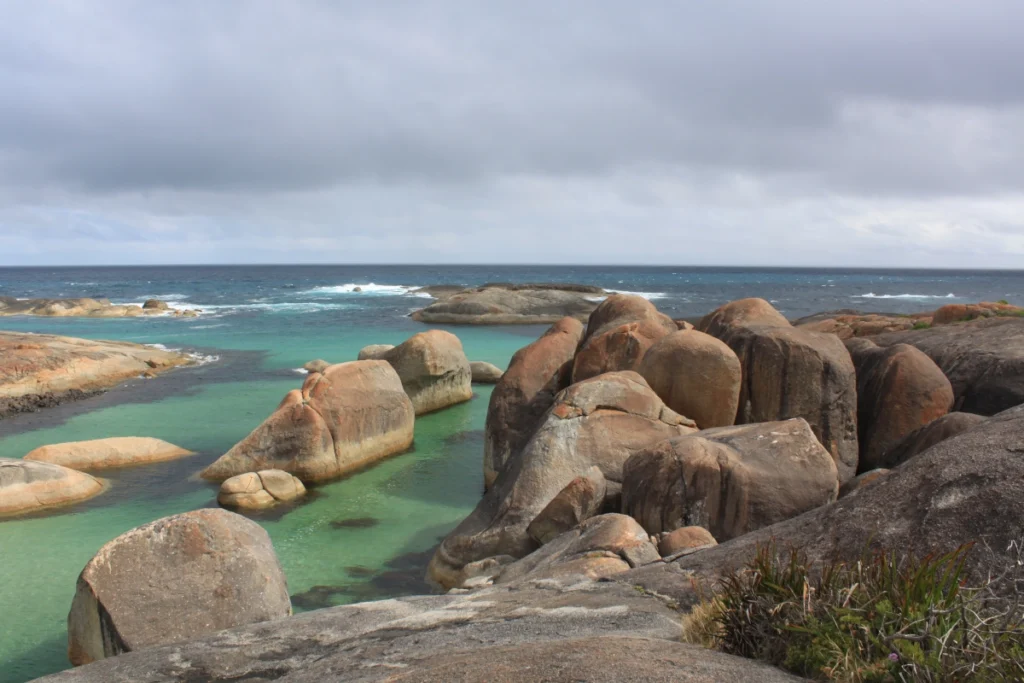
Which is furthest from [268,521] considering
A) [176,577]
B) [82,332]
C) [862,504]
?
[82,332]

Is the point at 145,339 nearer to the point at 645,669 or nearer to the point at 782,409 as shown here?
the point at 782,409

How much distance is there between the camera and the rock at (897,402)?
12.9m

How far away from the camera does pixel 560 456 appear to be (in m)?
11.5

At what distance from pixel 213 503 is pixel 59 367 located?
15409 millimetres

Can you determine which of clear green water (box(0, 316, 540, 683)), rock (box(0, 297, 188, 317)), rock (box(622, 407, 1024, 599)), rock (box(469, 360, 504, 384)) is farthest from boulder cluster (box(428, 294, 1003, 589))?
rock (box(0, 297, 188, 317))

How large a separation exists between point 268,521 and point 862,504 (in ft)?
35.8

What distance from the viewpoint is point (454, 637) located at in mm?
5188

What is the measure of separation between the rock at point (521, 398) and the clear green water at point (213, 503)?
104 centimetres

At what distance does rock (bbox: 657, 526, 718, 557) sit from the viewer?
8.35m

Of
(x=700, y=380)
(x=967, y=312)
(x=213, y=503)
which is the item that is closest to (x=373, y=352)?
(x=213, y=503)

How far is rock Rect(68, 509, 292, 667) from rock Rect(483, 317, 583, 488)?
7.60 m

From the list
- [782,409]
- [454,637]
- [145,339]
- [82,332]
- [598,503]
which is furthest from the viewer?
[82,332]

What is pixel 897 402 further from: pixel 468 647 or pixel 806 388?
pixel 468 647

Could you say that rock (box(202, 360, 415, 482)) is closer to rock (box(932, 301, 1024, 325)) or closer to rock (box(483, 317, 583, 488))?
rock (box(483, 317, 583, 488))
